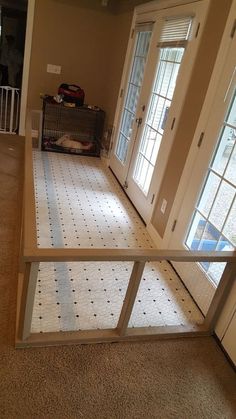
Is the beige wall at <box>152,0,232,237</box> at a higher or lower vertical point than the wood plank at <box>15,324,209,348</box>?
higher

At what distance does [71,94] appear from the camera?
14.9 ft

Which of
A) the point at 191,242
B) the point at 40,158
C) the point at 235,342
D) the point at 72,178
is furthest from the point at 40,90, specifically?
the point at 235,342

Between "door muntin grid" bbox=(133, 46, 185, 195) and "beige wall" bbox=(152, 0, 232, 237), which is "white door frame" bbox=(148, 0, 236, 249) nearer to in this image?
"beige wall" bbox=(152, 0, 232, 237)

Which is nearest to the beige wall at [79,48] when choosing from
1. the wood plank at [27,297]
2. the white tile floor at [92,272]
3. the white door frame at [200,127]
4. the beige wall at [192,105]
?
the white tile floor at [92,272]

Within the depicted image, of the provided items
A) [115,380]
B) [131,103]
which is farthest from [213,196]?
[131,103]

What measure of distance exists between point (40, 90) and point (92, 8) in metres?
1.30

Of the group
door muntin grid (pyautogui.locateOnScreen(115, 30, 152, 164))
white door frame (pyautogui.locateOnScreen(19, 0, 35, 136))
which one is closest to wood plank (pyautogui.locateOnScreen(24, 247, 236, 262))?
door muntin grid (pyautogui.locateOnScreen(115, 30, 152, 164))

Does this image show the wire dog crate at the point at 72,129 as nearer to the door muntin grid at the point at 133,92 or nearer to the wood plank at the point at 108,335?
the door muntin grid at the point at 133,92

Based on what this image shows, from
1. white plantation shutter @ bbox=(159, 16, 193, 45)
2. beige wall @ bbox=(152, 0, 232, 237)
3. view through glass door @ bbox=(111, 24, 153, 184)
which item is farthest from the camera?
view through glass door @ bbox=(111, 24, 153, 184)

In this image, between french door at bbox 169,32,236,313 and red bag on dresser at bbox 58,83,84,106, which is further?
red bag on dresser at bbox 58,83,84,106

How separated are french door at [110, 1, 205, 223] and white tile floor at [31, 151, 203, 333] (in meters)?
0.31

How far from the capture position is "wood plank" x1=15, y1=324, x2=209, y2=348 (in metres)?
1.62

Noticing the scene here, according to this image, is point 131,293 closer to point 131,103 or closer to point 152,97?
point 152,97

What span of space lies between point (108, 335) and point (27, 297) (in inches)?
20.2
